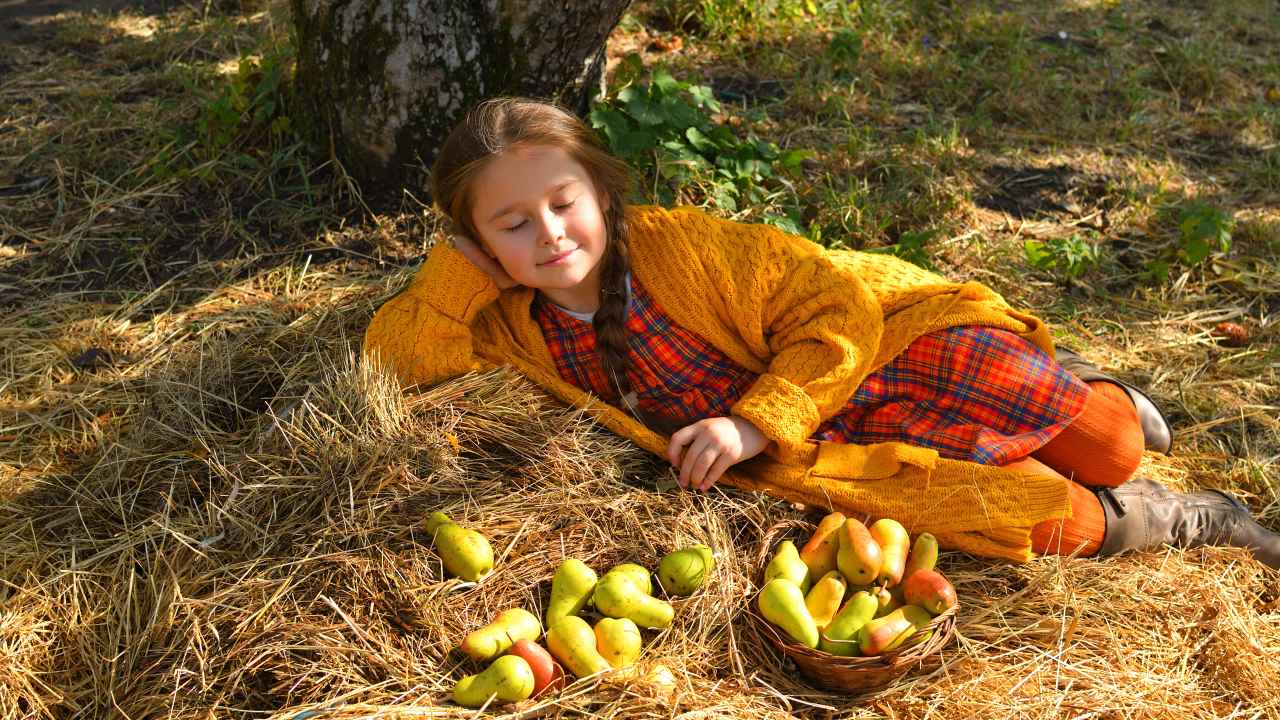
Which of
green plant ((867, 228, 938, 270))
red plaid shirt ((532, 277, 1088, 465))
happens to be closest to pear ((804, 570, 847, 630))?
red plaid shirt ((532, 277, 1088, 465))

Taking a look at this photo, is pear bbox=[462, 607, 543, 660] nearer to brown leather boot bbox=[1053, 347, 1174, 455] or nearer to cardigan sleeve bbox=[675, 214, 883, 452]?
cardigan sleeve bbox=[675, 214, 883, 452]

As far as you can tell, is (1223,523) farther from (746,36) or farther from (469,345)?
(746,36)

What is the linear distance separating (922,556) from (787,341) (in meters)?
0.68

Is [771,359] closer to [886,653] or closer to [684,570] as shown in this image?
[684,570]

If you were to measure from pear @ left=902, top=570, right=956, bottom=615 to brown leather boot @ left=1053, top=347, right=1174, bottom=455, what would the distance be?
928mm

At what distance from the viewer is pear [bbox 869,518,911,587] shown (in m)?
2.41

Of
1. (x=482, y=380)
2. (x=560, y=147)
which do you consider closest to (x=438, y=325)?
(x=482, y=380)

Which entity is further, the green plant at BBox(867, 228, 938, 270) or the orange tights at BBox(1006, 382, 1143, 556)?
the green plant at BBox(867, 228, 938, 270)

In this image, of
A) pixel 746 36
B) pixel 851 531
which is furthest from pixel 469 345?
pixel 746 36

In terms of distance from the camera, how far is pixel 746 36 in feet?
17.1

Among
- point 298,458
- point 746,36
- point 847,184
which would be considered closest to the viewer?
point 298,458

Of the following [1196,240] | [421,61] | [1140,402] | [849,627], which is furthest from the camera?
[1196,240]

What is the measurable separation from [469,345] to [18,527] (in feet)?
4.40

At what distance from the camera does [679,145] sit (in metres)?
3.91
